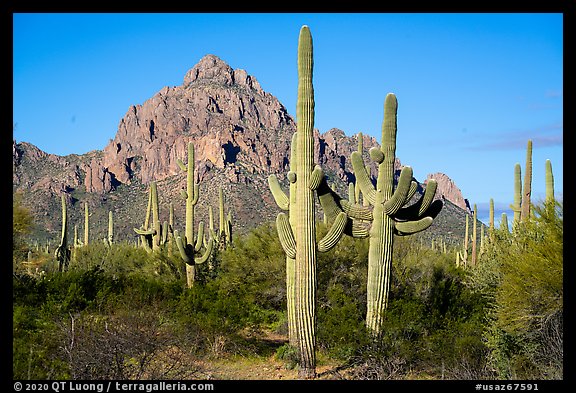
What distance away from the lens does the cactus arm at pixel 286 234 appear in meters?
11.9

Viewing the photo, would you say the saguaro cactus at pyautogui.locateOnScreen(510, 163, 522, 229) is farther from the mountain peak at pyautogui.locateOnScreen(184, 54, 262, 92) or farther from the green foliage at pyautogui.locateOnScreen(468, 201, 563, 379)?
the mountain peak at pyautogui.locateOnScreen(184, 54, 262, 92)

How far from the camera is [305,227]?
1172 cm

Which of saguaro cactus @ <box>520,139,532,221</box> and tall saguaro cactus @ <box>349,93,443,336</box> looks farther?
saguaro cactus @ <box>520,139,532,221</box>

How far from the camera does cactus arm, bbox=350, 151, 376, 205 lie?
12.5m

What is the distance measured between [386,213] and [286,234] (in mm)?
1990

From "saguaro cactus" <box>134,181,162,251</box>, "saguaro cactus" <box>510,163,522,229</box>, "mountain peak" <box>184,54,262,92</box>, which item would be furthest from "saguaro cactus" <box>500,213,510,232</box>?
"mountain peak" <box>184,54,262,92</box>

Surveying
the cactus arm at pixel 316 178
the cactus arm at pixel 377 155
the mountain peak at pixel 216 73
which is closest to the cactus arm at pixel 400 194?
the cactus arm at pixel 377 155

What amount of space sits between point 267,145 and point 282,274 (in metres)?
102

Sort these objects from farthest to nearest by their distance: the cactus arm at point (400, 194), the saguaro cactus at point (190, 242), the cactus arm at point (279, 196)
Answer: the saguaro cactus at point (190, 242) → the cactus arm at point (279, 196) → the cactus arm at point (400, 194)

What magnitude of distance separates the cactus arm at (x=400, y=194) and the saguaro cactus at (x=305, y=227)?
36.4 inches

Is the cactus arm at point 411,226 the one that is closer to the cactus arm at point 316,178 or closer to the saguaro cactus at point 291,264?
the cactus arm at point 316,178

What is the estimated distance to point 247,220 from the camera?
7475cm
